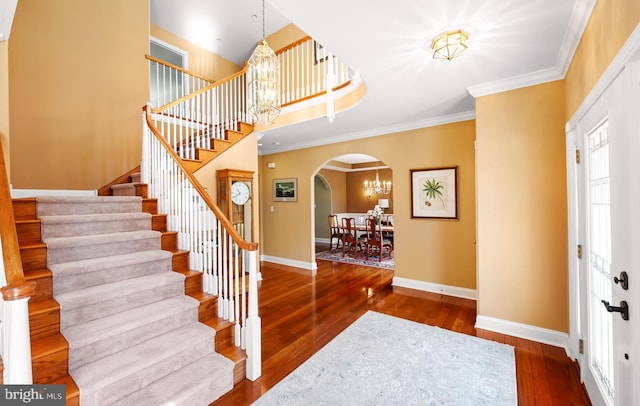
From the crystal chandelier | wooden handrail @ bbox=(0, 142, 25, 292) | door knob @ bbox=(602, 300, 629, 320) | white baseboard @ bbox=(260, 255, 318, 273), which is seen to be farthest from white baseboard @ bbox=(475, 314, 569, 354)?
the crystal chandelier

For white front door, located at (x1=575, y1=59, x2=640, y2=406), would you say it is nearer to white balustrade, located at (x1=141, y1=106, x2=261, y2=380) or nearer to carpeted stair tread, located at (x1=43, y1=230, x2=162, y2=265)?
white balustrade, located at (x1=141, y1=106, x2=261, y2=380)

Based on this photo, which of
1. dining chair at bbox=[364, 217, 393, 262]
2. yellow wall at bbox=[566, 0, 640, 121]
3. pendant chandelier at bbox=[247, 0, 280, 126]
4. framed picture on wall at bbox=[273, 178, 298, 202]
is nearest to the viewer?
yellow wall at bbox=[566, 0, 640, 121]

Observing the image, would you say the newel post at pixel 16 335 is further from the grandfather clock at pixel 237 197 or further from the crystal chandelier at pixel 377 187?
the crystal chandelier at pixel 377 187

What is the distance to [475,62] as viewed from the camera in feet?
8.05

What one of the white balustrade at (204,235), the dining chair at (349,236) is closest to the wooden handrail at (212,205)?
the white balustrade at (204,235)

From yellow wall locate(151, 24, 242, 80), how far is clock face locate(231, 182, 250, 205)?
302 centimetres

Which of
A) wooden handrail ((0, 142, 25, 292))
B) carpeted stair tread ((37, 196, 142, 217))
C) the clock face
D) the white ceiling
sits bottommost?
wooden handrail ((0, 142, 25, 292))

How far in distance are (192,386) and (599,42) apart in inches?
133

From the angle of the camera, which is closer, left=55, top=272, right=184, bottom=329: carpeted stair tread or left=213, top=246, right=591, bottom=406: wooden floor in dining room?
left=55, top=272, right=184, bottom=329: carpeted stair tread

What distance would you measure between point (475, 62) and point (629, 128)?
154 cm

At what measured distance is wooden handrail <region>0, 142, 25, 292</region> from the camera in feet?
3.99

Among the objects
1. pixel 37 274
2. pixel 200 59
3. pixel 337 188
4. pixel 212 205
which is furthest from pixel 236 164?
pixel 337 188

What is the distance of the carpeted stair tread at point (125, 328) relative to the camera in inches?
69.4

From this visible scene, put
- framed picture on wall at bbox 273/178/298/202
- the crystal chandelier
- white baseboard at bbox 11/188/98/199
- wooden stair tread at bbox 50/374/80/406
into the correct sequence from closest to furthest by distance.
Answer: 1. wooden stair tread at bbox 50/374/80/406
2. white baseboard at bbox 11/188/98/199
3. framed picture on wall at bbox 273/178/298/202
4. the crystal chandelier
